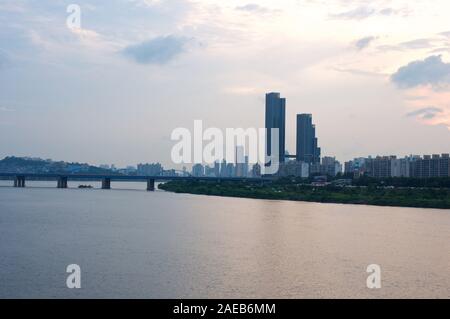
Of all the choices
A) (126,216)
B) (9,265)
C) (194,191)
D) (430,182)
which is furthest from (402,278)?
(194,191)

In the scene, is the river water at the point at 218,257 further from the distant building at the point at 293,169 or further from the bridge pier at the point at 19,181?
the distant building at the point at 293,169

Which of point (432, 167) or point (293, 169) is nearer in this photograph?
point (432, 167)

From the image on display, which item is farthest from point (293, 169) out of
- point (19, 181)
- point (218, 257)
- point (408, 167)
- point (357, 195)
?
point (218, 257)

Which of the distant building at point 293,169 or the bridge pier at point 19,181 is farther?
the distant building at point 293,169

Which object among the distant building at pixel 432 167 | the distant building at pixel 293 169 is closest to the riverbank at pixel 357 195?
the distant building at pixel 432 167

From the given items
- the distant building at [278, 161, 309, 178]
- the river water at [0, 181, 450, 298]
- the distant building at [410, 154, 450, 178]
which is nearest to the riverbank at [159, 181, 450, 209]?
the river water at [0, 181, 450, 298]

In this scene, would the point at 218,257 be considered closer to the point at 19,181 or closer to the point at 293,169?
the point at 19,181
